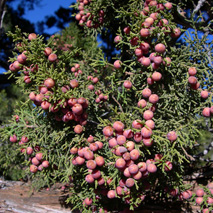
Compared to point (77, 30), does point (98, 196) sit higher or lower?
lower

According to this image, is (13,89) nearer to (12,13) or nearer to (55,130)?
(55,130)

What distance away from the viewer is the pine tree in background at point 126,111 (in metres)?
1.58

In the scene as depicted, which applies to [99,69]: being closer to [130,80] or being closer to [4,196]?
[130,80]

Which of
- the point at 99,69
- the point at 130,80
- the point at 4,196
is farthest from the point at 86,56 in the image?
the point at 4,196

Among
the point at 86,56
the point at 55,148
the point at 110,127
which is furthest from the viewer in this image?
the point at 86,56

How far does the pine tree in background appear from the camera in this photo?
62.2 inches

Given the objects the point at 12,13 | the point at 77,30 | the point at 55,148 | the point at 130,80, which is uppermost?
the point at 12,13

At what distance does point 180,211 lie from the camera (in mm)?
2307

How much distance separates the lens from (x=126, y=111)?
193 centimetres

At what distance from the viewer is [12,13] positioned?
19.9 feet

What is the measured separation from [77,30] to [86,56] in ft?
2.85

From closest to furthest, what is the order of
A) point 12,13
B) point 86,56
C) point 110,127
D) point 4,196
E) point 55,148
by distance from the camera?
point 110,127
point 55,148
point 86,56
point 4,196
point 12,13

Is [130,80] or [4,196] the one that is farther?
[4,196]

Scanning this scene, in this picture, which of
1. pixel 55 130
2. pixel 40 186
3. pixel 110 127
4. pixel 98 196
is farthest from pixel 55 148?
pixel 40 186
